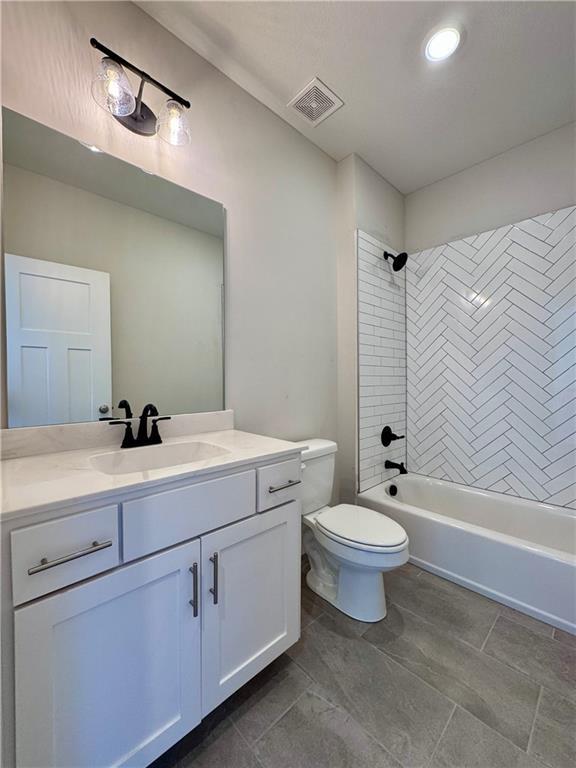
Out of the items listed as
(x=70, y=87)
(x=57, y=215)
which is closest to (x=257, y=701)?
(x=57, y=215)

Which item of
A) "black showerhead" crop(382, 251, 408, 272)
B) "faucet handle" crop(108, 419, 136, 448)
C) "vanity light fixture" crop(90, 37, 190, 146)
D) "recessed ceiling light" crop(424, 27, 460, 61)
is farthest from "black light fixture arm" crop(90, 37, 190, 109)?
"black showerhead" crop(382, 251, 408, 272)

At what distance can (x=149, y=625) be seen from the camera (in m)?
0.81

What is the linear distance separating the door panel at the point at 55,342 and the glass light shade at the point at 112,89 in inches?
24.3

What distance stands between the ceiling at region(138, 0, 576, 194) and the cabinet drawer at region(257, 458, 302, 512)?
1868 mm

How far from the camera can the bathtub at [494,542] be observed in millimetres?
1483

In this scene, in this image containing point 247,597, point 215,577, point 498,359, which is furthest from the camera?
point 498,359

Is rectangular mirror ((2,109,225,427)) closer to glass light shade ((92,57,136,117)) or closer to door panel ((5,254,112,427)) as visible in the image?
door panel ((5,254,112,427))

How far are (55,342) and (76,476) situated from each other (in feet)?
1.80

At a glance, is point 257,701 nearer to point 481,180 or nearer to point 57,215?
point 57,215

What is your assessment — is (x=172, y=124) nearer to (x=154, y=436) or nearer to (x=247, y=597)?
(x=154, y=436)

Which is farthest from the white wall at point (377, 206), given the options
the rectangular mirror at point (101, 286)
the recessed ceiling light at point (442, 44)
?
the rectangular mirror at point (101, 286)

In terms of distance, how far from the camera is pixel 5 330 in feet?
3.27

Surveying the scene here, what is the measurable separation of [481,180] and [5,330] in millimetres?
2899

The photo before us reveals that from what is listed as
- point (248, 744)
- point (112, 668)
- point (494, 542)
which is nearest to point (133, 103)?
point (112, 668)
